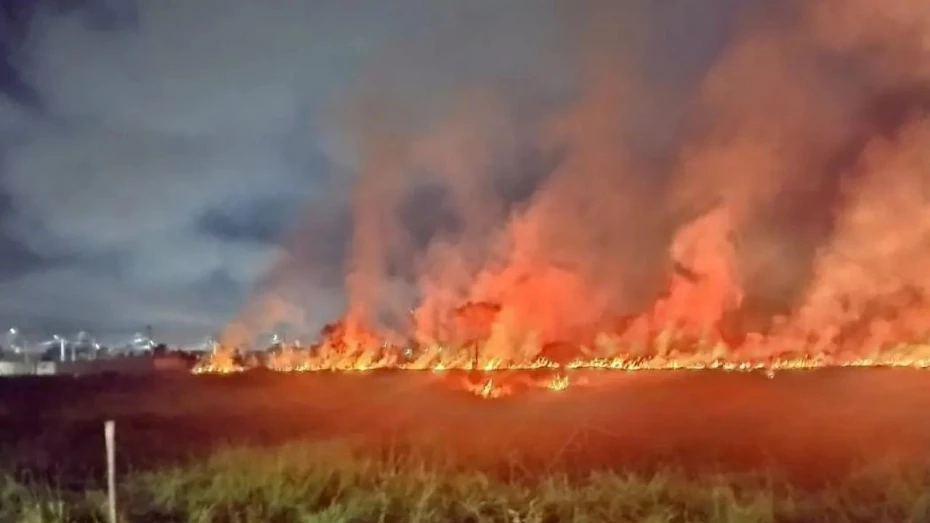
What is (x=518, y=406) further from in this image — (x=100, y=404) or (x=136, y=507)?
(x=136, y=507)

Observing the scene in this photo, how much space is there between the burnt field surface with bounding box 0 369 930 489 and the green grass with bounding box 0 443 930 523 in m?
1.79

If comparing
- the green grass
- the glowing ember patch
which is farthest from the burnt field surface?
the green grass

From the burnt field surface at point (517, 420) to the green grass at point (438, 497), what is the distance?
1.79 meters

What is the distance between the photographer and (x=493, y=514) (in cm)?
1388

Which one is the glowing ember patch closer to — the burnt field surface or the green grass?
the burnt field surface

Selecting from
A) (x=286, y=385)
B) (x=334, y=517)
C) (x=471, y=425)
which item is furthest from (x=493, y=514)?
(x=286, y=385)

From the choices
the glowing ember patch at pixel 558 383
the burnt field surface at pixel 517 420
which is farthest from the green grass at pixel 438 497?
the glowing ember patch at pixel 558 383

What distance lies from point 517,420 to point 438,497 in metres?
13.1

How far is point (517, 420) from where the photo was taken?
27641mm

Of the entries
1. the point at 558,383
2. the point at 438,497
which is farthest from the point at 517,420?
the point at 438,497

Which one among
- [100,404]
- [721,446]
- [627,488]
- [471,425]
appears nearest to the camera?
[627,488]

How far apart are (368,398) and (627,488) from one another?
21.0 m

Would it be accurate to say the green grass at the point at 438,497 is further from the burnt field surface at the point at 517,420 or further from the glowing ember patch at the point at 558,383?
the glowing ember patch at the point at 558,383

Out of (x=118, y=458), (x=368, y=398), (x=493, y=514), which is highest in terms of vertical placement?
(x=368, y=398)
